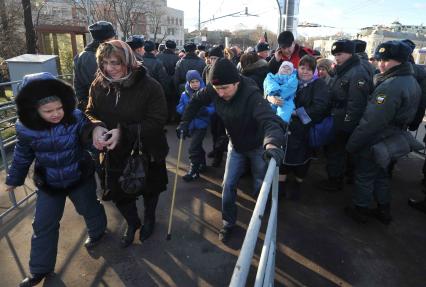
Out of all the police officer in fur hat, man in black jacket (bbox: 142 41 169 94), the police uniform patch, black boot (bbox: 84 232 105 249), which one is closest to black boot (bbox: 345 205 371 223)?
the police uniform patch

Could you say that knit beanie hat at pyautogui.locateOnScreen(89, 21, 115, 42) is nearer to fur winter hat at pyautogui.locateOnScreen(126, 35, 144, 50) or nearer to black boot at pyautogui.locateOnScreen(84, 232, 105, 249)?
fur winter hat at pyautogui.locateOnScreen(126, 35, 144, 50)

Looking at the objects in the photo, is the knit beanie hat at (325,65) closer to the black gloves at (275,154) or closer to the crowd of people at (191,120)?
the crowd of people at (191,120)

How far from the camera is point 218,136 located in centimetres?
540

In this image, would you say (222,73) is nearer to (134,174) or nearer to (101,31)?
(134,174)

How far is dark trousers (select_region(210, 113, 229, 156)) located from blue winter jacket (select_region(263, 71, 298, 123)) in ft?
5.09

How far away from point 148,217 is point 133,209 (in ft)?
0.68

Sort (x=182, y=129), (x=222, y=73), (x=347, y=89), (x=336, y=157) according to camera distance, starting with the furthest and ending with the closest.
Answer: (x=336, y=157) → (x=347, y=89) → (x=182, y=129) → (x=222, y=73)

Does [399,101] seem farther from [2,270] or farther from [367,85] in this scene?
[2,270]

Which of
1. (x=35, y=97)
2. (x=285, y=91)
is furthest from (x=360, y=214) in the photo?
(x=35, y=97)

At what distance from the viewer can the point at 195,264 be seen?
293 cm

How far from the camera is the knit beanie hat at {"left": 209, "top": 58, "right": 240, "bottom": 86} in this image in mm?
2621

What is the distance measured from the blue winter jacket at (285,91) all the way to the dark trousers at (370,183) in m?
0.96

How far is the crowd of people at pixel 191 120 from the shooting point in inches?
100

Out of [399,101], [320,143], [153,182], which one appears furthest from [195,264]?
[399,101]
